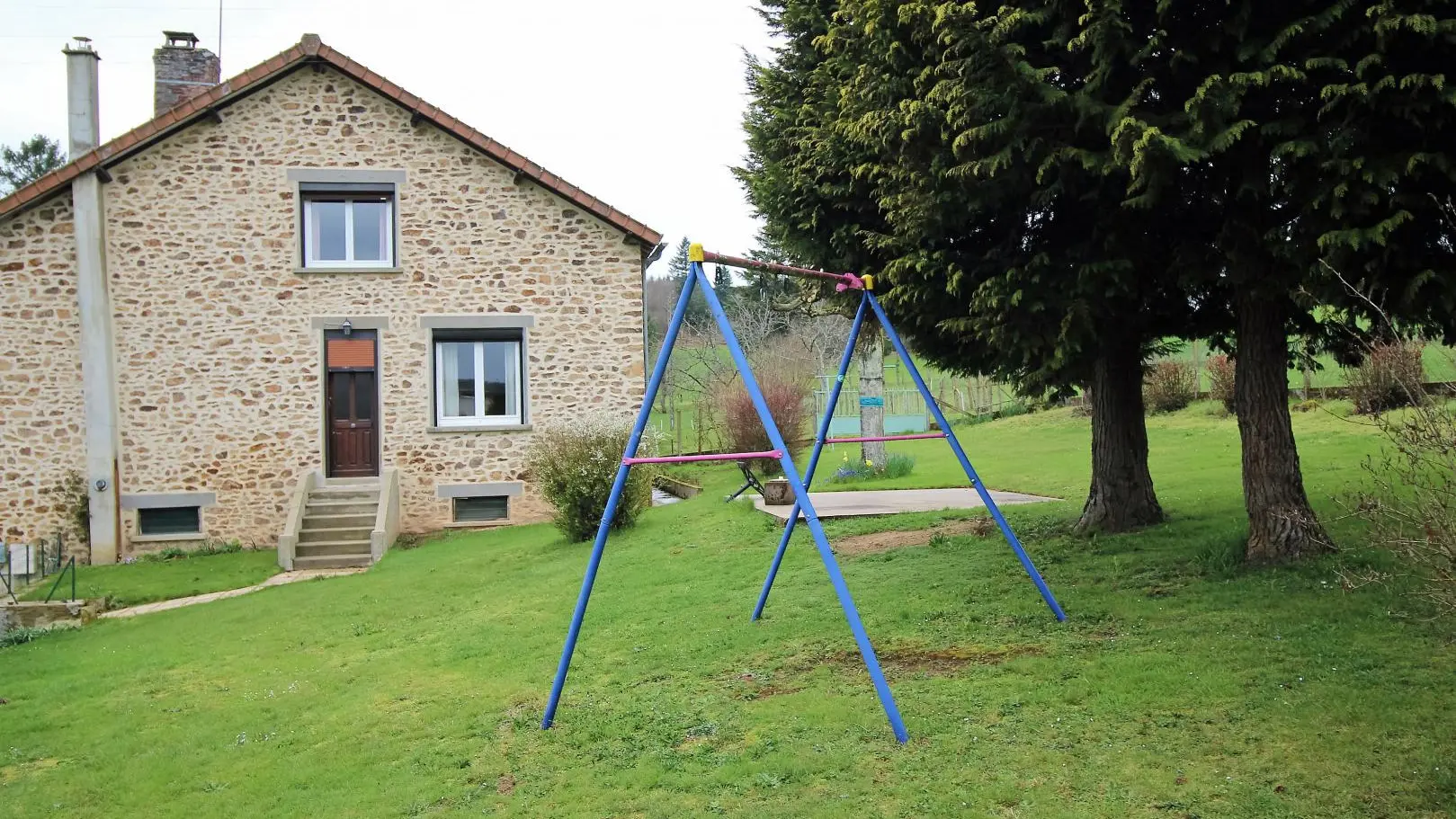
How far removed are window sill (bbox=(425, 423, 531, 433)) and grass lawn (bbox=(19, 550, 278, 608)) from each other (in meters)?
3.24

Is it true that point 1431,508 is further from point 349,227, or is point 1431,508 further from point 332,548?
point 349,227

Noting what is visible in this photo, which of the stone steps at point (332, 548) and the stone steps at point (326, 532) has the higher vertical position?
the stone steps at point (326, 532)

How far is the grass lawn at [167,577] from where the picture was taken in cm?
1426

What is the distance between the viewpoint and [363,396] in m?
18.0

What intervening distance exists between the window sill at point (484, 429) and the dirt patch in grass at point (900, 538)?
7802mm

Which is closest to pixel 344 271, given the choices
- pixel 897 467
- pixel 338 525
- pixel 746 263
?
pixel 338 525

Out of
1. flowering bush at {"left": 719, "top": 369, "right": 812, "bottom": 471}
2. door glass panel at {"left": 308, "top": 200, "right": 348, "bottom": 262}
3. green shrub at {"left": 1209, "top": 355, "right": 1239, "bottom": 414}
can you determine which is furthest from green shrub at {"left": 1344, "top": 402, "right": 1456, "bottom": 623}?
green shrub at {"left": 1209, "top": 355, "right": 1239, "bottom": 414}

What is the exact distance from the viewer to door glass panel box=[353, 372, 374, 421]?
18.0m

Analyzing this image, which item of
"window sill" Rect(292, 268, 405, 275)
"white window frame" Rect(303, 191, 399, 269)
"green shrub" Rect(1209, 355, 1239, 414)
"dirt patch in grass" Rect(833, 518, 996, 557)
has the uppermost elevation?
"white window frame" Rect(303, 191, 399, 269)

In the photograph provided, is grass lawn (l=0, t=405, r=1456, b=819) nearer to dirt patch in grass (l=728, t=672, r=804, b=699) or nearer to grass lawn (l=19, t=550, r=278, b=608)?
dirt patch in grass (l=728, t=672, r=804, b=699)

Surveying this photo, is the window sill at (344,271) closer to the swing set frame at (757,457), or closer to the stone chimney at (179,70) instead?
the stone chimney at (179,70)

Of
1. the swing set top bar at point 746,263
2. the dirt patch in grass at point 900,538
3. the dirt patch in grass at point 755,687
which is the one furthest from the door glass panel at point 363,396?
the dirt patch in grass at point 755,687

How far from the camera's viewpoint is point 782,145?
412 inches

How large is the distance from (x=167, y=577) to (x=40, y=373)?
14.9 ft
